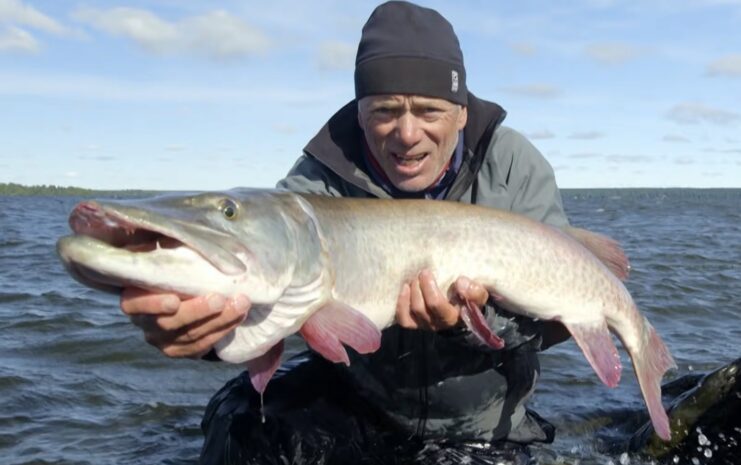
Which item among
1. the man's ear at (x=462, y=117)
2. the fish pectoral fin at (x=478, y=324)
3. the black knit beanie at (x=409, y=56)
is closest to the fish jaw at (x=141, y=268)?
the fish pectoral fin at (x=478, y=324)

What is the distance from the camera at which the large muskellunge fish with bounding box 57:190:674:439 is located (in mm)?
2916

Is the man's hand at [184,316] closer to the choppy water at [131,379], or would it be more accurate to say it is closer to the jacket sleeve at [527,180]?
the jacket sleeve at [527,180]

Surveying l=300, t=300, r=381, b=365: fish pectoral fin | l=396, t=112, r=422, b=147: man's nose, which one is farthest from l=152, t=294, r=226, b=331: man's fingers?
l=396, t=112, r=422, b=147: man's nose

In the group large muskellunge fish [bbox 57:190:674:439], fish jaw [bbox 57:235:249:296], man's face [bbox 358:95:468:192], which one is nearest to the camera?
fish jaw [bbox 57:235:249:296]

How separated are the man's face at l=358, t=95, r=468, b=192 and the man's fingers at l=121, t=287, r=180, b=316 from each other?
5.85ft

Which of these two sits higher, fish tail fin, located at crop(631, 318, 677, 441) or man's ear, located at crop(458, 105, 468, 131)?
man's ear, located at crop(458, 105, 468, 131)

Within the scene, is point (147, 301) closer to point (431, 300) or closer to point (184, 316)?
point (184, 316)

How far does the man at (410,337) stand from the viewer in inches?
179

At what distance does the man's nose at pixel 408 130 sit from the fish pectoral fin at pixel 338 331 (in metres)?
1.15

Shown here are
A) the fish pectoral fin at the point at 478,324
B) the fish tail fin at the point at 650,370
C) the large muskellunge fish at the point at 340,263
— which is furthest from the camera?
the fish tail fin at the point at 650,370

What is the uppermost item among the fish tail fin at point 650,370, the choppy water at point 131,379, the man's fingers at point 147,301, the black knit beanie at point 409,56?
the black knit beanie at point 409,56

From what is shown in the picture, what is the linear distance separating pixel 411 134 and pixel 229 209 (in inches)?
56.9

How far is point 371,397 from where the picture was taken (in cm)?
502

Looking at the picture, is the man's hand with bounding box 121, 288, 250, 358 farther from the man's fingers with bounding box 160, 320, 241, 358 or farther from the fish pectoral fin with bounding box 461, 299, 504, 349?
the fish pectoral fin with bounding box 461, 299, 504, 349
